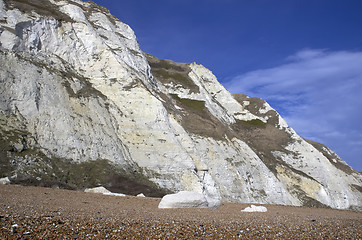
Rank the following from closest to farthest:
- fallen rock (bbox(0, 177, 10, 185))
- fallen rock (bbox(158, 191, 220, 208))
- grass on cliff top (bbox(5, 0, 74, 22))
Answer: fallen rock (bbox(158, 191, 220, 208))
fallen rock (bbox(0, 177, 10, 185))
grass on cliff top (bbox(5, 0, 74, 22))

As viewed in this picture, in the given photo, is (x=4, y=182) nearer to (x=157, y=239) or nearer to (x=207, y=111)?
(x=157, y=239)

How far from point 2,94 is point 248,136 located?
171 ft

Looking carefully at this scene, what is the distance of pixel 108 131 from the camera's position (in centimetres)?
3428

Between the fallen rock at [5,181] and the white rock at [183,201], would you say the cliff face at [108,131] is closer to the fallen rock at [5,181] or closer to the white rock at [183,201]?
the fallen rock at [5,181]

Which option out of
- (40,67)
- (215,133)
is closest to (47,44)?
(40,67)

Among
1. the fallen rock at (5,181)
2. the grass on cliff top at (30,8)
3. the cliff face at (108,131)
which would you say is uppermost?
the grass on cliff top at (30,8)

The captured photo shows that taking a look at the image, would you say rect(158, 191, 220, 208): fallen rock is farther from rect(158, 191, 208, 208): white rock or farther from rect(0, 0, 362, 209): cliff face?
rect(0, 0, 362, 209): cliff face

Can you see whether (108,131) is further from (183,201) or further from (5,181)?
(183,201)

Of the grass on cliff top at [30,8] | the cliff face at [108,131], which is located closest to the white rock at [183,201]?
the cliff face at [108,131]

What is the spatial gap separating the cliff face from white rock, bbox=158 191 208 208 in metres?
10.2

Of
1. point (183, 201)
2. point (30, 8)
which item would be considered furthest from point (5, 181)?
point (30, 8)

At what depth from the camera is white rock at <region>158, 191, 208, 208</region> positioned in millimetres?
17125

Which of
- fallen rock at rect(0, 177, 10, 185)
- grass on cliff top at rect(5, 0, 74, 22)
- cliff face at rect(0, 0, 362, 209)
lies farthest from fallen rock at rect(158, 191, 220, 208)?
grass on cliff top at rect(5, 0, 74, 22)

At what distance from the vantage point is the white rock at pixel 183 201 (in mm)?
17125
